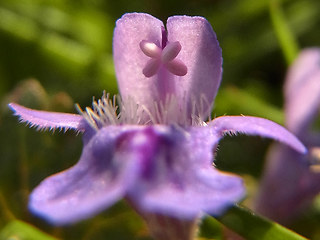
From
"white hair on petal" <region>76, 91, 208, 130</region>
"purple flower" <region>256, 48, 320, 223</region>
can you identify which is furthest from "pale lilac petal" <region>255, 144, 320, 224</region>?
"white hair on petal" <region>76, 91, 208, 130</region>

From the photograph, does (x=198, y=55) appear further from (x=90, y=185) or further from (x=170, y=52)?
(x=90, y=185)

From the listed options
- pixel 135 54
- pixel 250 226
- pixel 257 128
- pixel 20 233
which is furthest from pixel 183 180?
A: pixel 20 233

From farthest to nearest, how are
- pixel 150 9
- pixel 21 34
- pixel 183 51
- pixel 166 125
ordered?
pixel 150 9 → pixel 21 34 → pixel 183 51 → pixel 166 125

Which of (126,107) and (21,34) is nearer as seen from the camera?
(126,107)

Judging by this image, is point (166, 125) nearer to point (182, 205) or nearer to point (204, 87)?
point (204, 87)

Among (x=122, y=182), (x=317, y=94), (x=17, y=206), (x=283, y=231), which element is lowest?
(x=17, y=206)

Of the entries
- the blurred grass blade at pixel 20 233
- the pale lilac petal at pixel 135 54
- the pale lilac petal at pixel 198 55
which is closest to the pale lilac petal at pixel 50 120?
the pale lilac petal at pixel 135 54

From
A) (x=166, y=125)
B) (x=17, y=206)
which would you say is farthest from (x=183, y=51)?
(x=17, y=206)

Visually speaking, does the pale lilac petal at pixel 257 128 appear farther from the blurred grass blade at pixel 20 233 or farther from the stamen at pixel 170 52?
the blurred grass blade at pixel 20 233
